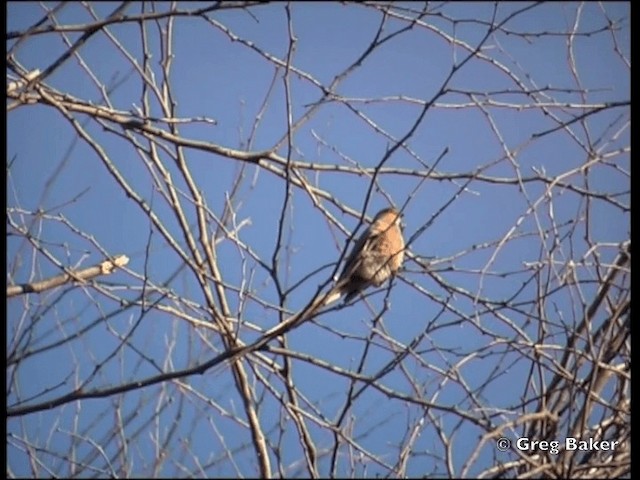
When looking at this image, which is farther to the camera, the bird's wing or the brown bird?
the bird's wing

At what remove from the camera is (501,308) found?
8.53 feet

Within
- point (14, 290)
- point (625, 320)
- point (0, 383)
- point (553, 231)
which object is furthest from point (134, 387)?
point (625, 320)

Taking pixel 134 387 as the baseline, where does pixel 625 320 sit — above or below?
above

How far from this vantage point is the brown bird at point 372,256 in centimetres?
313

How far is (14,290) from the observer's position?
2.29 m

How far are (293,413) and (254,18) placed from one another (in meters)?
1.17

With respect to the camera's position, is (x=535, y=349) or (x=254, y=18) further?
(x=535, y=349)

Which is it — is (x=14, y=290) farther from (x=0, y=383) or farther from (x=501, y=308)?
(x=501, y=308)

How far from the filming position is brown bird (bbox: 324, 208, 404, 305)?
3.13 meters

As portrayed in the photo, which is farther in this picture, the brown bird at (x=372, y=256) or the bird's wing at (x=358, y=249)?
the bird's wing at (x=358, y=249)

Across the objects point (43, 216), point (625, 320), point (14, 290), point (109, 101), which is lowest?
point (14, 290)

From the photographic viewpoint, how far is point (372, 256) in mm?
3377
